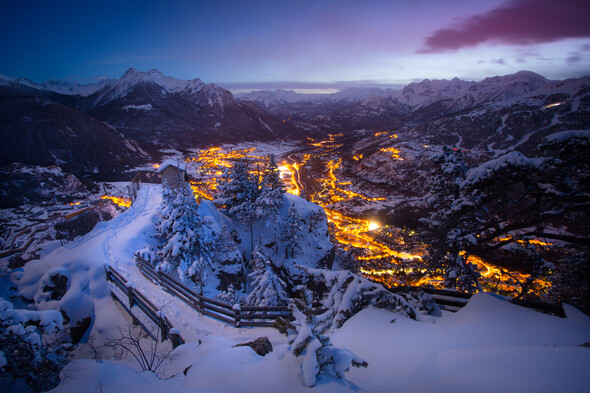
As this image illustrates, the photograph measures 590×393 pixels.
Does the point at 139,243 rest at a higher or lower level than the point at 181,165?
lower

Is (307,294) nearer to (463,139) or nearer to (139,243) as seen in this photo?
(139,243)

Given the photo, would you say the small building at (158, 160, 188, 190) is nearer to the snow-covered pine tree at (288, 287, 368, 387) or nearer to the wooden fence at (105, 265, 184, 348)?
the wooden fence at (105, 265, 184, 348)

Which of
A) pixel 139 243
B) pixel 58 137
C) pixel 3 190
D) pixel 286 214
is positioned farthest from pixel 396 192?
pixel 58 137

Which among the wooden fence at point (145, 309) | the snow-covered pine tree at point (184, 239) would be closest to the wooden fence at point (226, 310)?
the wooden fence at point (145, 309)

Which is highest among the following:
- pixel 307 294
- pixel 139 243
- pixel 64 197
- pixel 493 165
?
pixel 493 165

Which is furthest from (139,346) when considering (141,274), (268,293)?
(268,293)

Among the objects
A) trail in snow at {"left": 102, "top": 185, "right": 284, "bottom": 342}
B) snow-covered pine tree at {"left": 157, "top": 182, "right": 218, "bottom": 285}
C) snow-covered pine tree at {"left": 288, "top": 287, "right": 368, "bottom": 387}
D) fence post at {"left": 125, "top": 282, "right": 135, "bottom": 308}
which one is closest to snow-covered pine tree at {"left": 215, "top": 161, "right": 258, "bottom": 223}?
trail in snow at {"left": 102, "top": 185, "right": 284, "bottom": 342}
